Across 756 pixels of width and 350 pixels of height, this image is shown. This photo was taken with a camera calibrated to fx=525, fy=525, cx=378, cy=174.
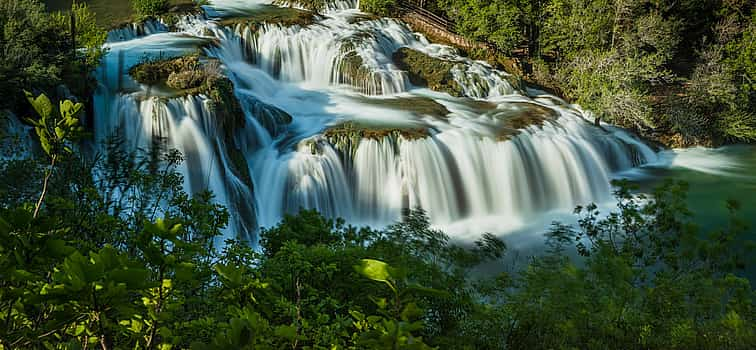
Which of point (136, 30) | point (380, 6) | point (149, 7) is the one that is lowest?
point (136, 30)

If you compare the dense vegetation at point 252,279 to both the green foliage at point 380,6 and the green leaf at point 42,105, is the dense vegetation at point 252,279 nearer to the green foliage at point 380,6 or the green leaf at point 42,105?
the green leaf at point 42,105

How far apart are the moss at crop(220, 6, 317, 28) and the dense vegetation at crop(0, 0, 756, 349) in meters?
8.70

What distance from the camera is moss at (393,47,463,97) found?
710 inches

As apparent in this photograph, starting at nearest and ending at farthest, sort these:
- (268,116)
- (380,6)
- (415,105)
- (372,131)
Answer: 1. (372,131)
2. (268,116)
3. (415,105)
4. (380,6)

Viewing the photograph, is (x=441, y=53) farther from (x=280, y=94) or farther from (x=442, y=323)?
(x=442, y=323)

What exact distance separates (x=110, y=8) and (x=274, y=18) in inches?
221

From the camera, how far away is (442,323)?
417 cm

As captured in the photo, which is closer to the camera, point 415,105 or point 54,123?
point 54,123

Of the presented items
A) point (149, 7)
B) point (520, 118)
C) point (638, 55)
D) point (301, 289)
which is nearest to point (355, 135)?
point (520, 118)

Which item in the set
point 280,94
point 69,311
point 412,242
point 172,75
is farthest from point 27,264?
point 280,94

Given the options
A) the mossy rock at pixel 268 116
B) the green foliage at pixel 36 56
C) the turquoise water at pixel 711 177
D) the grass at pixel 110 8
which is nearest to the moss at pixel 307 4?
the grass at pixel 110 8

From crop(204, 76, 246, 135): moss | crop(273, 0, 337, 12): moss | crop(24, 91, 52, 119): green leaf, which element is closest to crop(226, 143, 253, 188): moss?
crop(204, 76, 246, 135): moss

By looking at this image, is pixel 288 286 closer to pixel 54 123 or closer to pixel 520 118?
pixel 54 123

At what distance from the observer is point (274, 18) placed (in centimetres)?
1909
